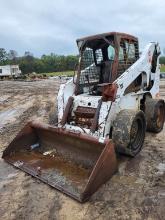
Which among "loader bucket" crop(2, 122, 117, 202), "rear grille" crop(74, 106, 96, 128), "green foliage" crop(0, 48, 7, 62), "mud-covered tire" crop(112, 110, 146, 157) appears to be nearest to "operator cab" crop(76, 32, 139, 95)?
"rear grille" crop(74, 106, 96, 128)

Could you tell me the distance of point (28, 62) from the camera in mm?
63031

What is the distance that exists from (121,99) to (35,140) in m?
1.80

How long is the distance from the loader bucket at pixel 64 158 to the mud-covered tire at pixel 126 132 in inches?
17.9

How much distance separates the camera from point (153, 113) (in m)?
6.23

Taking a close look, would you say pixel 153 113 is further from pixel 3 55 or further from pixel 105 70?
pixel 3 55

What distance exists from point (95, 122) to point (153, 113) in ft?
5.88

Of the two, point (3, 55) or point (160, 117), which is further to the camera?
point (3, 55)

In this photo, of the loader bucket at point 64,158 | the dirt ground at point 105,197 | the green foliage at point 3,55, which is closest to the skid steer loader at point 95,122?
the loader bucket at point 64,158

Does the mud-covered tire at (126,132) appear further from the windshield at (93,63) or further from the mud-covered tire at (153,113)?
the windshield at (93,63)

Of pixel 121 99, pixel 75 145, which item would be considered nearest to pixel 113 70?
pixel 121 99

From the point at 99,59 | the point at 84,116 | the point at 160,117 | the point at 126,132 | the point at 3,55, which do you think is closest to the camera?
the point at 126,132

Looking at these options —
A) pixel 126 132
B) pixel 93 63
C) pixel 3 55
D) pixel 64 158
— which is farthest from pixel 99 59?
pixel 3 55

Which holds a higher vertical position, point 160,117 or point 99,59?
point 99,59

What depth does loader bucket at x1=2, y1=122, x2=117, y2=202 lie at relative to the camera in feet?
13.3
